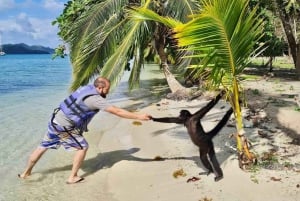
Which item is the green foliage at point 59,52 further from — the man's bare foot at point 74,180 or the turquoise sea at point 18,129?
the man's bare foot at point 74,180

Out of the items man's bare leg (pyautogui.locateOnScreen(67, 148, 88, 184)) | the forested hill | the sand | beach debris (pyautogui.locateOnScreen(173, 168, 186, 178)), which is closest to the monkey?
the sand

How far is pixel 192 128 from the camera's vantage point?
5.53 metres

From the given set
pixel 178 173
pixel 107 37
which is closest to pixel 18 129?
pixel 107 37

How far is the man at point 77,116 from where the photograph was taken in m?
5.75

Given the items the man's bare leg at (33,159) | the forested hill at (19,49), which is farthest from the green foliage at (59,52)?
the forested hill at (19,49)

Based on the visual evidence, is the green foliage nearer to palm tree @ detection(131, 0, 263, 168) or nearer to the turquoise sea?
the turquoise sea

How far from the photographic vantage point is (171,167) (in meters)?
6.50

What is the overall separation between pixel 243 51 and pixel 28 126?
7.68 m

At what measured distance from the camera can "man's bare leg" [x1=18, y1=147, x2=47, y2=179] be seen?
250 inches

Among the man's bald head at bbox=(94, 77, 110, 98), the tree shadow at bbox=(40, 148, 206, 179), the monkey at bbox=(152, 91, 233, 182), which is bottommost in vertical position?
the tree shadow at bbox=(40, 148, 206, 179)

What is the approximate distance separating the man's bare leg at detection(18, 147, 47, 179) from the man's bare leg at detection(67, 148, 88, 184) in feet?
1.53

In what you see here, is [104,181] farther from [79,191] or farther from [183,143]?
[183,143]

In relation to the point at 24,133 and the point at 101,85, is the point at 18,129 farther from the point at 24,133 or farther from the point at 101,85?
the point at 101,85

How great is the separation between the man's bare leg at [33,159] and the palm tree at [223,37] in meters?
2.34
